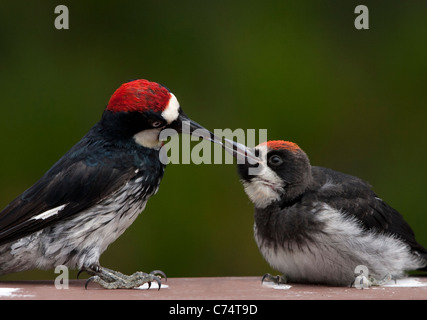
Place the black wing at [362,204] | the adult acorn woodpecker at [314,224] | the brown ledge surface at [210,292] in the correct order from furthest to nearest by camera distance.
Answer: the black wing at [362,204] → the adult acorn woodpecker at [314,224] → the brown ledge surface at [210,292]

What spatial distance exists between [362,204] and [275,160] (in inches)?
14.3

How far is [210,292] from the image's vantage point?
2.39 meters

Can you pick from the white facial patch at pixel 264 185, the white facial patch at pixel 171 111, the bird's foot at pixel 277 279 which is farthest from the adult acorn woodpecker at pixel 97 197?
the bird's foot at pixel 277 279

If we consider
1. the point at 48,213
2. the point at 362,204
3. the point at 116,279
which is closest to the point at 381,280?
the point at 362,204

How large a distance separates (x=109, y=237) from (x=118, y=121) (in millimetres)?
388

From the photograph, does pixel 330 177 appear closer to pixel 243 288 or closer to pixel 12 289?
pixel 243 288

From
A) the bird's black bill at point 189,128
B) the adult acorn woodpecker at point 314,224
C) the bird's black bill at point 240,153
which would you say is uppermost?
the bird's black bill at point 189,128

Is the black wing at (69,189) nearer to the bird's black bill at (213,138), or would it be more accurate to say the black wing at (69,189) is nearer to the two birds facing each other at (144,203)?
the two birds facing each other at (144,203)

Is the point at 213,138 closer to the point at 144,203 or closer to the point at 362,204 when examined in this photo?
the point at 144,203

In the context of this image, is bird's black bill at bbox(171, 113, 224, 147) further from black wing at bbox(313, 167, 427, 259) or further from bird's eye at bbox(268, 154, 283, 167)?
black wing at bbox(313, 167, 427, 259)

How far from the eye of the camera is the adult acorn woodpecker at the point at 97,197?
240 cm

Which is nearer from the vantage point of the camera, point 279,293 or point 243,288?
point 279,293

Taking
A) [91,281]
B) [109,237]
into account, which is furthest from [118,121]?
[91,281]

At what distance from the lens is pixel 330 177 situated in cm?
272
